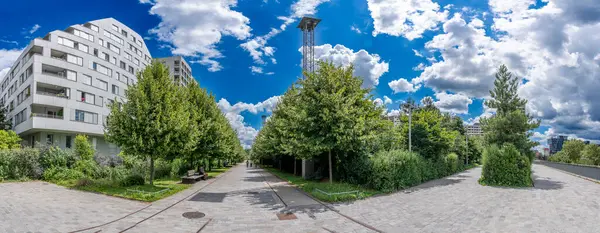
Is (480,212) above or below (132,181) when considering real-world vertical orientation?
below

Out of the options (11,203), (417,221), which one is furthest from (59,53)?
(417,221)

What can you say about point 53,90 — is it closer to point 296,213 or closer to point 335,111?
point 335,111

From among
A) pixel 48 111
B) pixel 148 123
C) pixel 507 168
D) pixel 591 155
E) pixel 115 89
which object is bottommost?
pixel 591 155

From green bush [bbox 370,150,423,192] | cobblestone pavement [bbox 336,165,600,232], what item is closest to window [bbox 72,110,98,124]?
green bush [bbox 370,150,423,192]

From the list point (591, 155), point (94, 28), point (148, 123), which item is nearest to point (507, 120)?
point (148, 123)

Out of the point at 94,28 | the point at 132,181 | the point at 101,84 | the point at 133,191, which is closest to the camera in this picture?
the point at 133,191

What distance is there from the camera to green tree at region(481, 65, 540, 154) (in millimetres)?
21594

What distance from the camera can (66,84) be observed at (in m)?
38.4

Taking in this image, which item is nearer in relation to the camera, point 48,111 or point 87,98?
point 48,111

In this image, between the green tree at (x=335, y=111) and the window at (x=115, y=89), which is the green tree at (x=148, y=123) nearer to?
the green tree at (x=335, y=111)

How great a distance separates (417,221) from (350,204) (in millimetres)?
3252

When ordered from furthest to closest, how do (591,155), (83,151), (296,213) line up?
1. (591,155)
2. (83,151)
3. (296,213)

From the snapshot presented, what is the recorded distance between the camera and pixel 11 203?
11711mm

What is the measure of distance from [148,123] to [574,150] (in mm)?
102744
